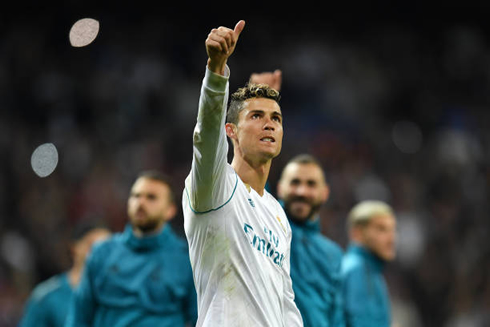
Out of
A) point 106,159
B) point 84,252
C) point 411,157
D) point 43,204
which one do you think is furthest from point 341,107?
point 84,252

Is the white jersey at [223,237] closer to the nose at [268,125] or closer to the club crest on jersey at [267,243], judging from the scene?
the club crest on jersey at [267,243]

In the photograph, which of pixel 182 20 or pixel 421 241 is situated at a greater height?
pixel 182 20

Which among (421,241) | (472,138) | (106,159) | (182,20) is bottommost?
(421,241)

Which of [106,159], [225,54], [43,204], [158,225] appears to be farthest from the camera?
[106,159]

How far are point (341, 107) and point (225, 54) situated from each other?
1071 centimetres

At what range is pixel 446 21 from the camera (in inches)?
599

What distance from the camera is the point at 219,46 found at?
8.58 ft

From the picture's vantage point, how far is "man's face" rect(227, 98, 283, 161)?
308cm

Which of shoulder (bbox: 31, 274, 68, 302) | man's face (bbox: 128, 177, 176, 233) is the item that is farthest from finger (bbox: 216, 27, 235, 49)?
shoulder (bbox: 31, 274, 68, 302)

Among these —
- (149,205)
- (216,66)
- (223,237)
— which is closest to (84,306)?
(149,205)

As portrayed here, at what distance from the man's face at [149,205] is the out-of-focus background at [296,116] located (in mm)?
4649

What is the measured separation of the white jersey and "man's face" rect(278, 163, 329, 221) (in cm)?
180

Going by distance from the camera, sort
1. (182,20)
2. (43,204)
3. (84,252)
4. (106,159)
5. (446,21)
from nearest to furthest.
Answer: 1. (84,252)
2. (43,204)
3. (106,159)
4. (182,20)
5. (446,21)

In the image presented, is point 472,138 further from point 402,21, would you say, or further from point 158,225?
point 158,225
